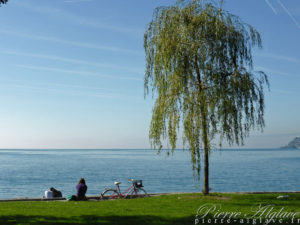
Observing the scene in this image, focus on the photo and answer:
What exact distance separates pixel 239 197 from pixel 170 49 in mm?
7031

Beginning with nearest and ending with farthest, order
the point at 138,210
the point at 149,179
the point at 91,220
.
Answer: the point at 91,220 < the point at 138,210 < the point at 149,179

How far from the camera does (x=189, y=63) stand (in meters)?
14.3

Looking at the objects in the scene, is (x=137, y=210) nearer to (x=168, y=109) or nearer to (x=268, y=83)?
(x=168, y=109)

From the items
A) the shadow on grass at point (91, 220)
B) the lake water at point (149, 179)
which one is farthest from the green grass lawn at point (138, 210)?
the lake water at point (149, 179)

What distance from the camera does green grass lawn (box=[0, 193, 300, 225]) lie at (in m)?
9.61

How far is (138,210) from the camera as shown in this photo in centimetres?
1137

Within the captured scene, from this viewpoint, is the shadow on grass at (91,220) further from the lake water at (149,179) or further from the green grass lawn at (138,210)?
the lake water at (149,179)

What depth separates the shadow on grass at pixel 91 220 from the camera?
30.5 ft

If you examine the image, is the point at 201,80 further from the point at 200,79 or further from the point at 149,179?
the point at 149,179

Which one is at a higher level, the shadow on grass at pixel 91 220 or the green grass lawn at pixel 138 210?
the shadow on grass at pixel 91 220

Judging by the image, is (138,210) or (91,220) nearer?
(91,220)

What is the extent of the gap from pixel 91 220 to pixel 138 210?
2184mm

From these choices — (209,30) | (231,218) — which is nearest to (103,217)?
(231,218)

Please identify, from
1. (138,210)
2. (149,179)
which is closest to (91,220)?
(138,210)
